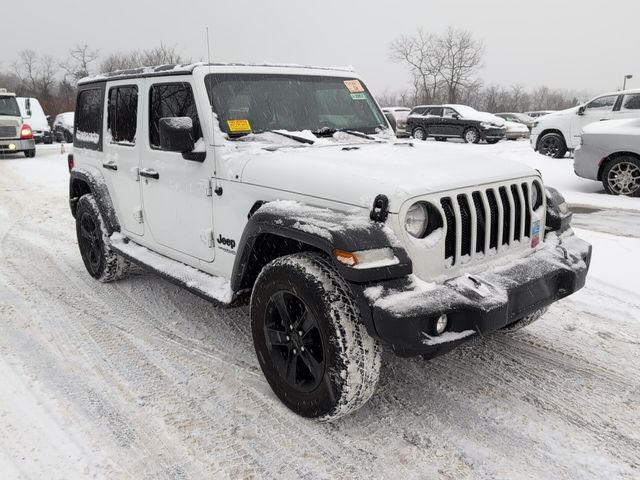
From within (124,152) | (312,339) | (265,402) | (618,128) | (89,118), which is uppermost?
(89,118)

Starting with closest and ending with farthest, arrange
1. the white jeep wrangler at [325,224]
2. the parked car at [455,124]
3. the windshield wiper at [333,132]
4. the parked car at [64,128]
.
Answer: the white jeep wrangler at [325,224], the windshield wiper at [333,132], the parked car at [455,124], the parked car at [64,128]

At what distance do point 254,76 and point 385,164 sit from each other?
1399 mm

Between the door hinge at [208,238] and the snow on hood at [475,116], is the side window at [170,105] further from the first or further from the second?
the snow on hood at [475,116]

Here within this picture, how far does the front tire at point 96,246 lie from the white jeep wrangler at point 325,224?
2.04 ft

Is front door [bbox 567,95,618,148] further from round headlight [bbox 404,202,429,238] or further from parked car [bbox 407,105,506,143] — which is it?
round headlight [bbox 404,202,429,238]

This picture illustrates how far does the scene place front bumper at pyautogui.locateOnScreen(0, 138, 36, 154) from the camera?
17406mm

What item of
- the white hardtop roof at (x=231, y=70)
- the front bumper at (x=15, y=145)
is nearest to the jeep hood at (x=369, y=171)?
the white hardtop roof at (x=231, y=70)

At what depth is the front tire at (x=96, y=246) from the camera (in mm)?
5045

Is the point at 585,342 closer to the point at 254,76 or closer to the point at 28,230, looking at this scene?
the point at 254,76

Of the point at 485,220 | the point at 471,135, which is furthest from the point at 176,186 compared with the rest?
the point at 471,135

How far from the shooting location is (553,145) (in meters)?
14.2

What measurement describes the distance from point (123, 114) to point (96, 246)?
1.36 meters

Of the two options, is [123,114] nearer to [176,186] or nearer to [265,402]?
[176,186]

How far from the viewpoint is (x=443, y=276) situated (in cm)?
277
